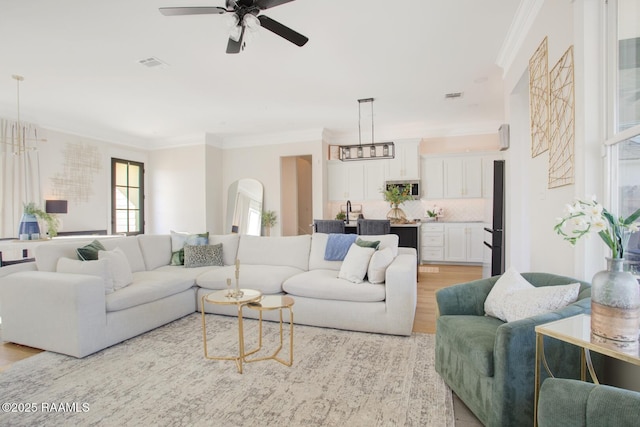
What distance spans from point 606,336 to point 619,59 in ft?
4.55

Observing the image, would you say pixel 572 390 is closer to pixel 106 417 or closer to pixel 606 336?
pixel 606 336

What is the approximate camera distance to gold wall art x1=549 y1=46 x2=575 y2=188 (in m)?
1.93

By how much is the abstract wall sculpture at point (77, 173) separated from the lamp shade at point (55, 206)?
0.28m

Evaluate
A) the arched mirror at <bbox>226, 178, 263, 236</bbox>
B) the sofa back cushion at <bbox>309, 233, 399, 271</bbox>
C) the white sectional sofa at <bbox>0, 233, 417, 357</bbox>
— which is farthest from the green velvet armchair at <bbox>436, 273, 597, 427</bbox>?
the arched mirror at <bbox>226, 178, 263, 236</bbox>

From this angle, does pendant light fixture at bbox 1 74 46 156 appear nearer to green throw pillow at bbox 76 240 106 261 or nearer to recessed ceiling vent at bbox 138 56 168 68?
recessed ceiling vent at bbox 138 56 168 68

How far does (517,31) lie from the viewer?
2990 millimetres

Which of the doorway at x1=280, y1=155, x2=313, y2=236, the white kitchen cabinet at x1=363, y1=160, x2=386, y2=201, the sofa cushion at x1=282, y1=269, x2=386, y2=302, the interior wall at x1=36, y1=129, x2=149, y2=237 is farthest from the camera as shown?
the doorway at x1=280, y1=155, x2=313, y2=236

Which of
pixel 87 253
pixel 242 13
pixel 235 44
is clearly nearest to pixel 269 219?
pixel 87 253

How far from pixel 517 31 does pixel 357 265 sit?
8.91 feet

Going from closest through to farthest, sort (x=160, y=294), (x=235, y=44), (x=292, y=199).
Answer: (x=235, y=44)
(x=160, y=294)
(x=292, y=199)

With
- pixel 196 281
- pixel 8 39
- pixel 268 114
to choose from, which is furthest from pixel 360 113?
pixel 8 39

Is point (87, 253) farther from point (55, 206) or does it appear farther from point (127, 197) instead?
point (127, 197)

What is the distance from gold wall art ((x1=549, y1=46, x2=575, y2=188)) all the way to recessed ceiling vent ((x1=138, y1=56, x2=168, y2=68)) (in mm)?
3861

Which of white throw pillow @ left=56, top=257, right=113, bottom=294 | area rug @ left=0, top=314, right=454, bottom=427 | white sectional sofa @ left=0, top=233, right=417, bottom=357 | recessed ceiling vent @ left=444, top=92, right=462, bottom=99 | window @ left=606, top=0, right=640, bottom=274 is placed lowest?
area rug @ left=0, top=314, right=454, bottom=427
